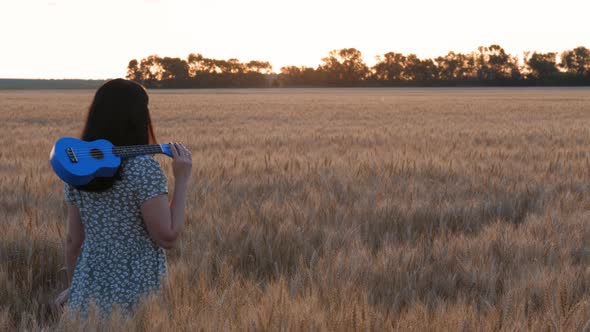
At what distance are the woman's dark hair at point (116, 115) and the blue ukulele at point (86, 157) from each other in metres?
0.08

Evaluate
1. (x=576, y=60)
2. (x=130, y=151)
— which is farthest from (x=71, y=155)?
(x=576, y=60)

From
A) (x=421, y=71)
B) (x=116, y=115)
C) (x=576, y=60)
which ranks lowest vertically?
(x=421, y=71)

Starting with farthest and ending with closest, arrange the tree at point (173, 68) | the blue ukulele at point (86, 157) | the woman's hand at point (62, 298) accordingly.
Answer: the tree at point (173, 68), the woman's hand at point (62, 298), the blue ukulele at point (86, 157)

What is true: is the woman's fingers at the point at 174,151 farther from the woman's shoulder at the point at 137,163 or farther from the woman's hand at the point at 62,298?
the woman's hand at the point at 62,298

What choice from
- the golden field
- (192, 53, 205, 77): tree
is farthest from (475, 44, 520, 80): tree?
the golden field

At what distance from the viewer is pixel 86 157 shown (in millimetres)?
2037

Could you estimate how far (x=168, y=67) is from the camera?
315 ft

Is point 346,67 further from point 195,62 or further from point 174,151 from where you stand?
point 174,151

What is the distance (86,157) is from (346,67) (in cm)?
9533

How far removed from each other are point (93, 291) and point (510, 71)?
93329mm

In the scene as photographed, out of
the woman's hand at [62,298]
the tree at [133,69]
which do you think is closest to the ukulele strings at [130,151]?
the woman's hand at [62,298]

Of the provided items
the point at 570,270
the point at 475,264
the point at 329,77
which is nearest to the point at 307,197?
the point at 475,264

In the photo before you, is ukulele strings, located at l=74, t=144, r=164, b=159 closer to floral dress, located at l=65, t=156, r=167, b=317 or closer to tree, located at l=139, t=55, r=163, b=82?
floral dress, located at l=65, t=156, r=167, b=317

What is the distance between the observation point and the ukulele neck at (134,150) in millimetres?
2096
